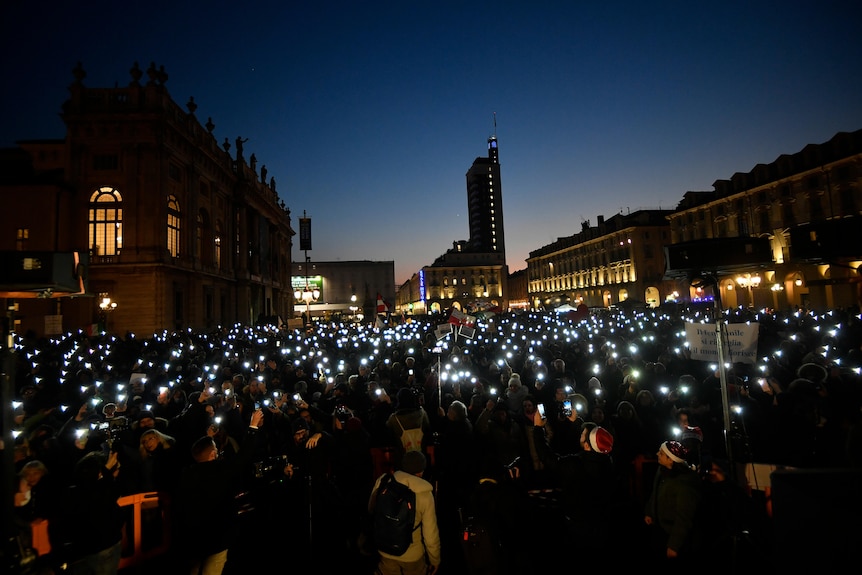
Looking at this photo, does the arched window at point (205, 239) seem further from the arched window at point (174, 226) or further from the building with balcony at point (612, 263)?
the building with balcony at point (612, 263)

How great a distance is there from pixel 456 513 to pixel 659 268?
218 ft

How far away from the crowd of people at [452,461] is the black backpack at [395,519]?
25cm

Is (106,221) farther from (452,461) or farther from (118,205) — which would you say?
(452,461)

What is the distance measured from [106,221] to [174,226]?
14.2ft

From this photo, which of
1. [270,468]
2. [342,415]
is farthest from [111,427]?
[342,415]

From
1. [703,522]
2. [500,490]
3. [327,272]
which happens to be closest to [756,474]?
[703,522]

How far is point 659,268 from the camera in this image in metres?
63.8

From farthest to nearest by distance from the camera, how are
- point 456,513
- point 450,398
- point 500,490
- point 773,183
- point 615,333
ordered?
point 773,183 → point 615,333 → point 450,398 → point 456,513 → point 500,490

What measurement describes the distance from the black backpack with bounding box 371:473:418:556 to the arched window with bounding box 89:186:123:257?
114ft

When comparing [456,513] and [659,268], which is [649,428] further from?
[659,268]

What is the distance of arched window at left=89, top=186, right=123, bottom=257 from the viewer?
30547 millimetres

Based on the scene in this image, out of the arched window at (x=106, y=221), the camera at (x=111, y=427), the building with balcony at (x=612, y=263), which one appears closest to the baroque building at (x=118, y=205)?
the arched window at (x=106, y=221)

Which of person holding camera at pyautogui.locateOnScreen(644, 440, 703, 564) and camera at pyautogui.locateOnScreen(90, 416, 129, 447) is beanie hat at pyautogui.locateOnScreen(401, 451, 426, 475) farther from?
camera at pyautogui.locateOnScreen(90, 416, 129, 447)

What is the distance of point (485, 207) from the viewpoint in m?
146
